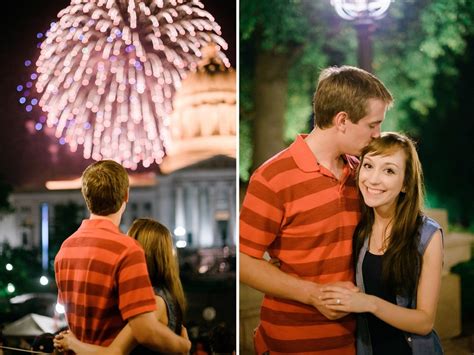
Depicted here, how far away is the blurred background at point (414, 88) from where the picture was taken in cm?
298

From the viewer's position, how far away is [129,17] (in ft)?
10.4

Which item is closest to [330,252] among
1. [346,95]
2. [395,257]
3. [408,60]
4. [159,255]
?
[395,257]

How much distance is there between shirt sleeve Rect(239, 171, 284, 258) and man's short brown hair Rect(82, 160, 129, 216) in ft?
1.90

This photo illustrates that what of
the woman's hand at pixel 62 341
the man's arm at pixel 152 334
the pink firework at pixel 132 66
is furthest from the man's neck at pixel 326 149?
the woman's hand at pixel 62 341

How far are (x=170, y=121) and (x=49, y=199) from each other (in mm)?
741

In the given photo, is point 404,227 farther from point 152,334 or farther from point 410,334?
point 152,334

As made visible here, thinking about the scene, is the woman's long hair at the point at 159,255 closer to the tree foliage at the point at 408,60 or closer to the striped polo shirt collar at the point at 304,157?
the tree foliage at the point at 408,60

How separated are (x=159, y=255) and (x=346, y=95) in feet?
3.60

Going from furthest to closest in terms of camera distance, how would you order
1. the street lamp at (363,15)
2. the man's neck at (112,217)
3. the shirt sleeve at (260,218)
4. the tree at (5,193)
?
the tree at (5,193)
the street lamp at (363,15)
the man's neck at (112,217)
the shirt sleeve at (260,218)

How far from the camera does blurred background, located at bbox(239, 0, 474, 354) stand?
9.78 ft

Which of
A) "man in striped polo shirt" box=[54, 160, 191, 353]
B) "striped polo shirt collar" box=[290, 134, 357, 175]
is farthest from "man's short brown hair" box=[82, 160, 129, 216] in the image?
"striped polo shirt collar" box=[290, 134, 357, 175]

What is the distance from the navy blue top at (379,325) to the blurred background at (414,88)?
0.45 meters

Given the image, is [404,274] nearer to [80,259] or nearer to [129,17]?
[80,259]

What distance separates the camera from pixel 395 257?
2.56 metres
